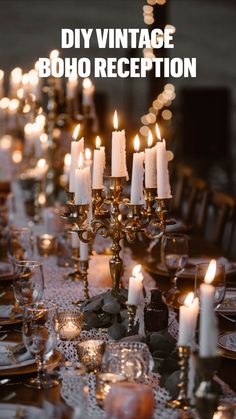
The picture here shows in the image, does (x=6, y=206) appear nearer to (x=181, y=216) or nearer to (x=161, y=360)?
(x=181, y=216)

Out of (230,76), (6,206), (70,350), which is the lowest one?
(70,350)

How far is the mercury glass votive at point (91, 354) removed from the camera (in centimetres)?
185

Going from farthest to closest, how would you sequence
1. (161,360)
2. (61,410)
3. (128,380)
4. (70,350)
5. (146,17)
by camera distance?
(146,17) → (70,350) → (161,360) → (128,380) → (61,410)

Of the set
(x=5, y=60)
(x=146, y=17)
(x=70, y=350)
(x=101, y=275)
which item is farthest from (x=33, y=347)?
(x=5, y=60)

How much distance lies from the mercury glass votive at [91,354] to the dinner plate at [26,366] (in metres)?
0.05

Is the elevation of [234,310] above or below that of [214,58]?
below

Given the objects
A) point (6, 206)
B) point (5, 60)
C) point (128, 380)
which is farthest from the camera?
point (5, 60)

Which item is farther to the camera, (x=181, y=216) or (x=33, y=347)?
(x=181, y=216)

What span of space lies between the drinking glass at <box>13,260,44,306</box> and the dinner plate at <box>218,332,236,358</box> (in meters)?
0.48

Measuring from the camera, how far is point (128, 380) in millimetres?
1630

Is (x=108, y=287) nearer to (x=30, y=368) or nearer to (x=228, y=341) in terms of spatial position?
(x=228, y=341)

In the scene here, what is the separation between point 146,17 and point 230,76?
3869mm

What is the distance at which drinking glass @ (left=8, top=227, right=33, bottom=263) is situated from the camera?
9.37ft

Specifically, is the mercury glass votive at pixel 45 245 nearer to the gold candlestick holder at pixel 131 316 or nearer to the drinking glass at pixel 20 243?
the drinking glass at pixel 20 243
